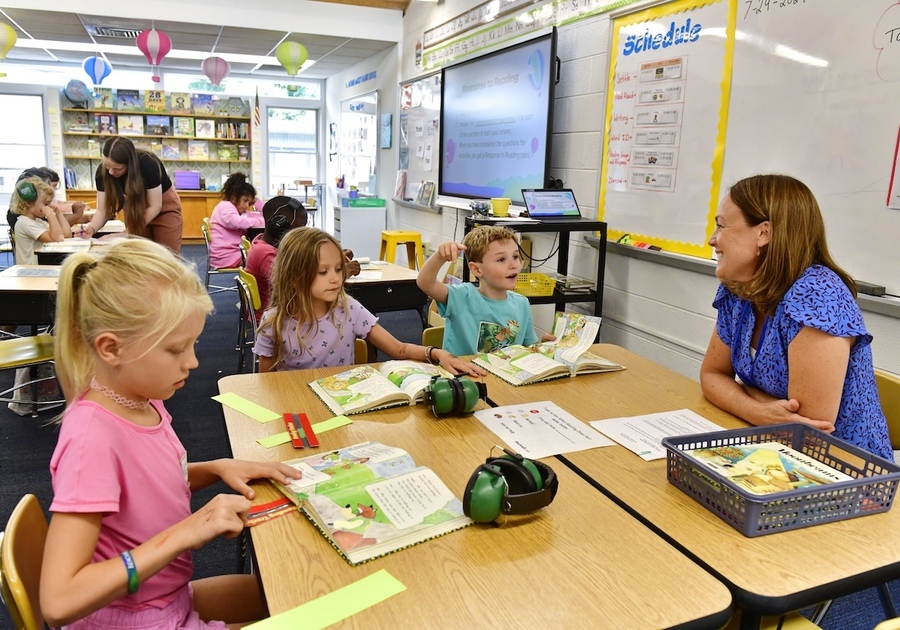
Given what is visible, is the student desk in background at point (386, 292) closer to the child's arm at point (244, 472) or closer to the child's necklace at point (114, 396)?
the child's arm at point (244, 472)

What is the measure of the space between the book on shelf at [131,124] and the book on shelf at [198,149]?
2.38ft

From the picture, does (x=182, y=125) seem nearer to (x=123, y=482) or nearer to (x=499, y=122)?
(x=499, y=122)

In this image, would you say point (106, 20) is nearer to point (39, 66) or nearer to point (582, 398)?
point (39, 66)

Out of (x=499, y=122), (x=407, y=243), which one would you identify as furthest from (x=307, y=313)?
(x=407, y=243)

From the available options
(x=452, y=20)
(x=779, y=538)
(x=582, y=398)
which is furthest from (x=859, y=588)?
(x=452, y=20)

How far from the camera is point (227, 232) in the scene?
5773 mm

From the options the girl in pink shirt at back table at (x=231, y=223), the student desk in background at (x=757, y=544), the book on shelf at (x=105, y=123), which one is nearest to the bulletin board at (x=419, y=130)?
the girl in pink shirt at back table at (x=231, y=223)

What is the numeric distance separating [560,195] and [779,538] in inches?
107

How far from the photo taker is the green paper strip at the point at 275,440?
137 cm

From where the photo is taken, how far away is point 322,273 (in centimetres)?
210

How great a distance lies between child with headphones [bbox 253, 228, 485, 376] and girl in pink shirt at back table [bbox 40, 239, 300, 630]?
94 centimetres

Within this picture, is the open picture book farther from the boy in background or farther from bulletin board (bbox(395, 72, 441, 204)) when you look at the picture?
bulletin board (bbox(395, 72, 441, 204))

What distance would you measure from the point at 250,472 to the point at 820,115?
7.54 feet

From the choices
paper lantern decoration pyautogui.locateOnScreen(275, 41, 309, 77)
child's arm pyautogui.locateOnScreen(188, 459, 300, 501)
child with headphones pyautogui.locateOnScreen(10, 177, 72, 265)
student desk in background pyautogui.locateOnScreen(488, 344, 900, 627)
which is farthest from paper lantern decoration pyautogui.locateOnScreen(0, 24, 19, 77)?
student desk in background pyautogui.locateOnScreen(488, 344, 900, 627)
